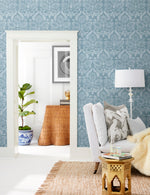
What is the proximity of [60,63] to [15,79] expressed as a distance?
6.37 ft

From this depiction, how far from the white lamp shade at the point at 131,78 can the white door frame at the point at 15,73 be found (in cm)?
82

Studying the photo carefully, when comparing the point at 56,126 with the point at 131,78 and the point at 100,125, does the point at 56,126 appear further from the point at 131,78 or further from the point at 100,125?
the point at 100,125

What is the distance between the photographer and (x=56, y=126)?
21.4 feet

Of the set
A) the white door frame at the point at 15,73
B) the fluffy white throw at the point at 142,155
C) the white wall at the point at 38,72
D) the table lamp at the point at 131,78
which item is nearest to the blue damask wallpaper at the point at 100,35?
the white door frame at the point at 15,73

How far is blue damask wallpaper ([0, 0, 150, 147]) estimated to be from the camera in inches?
196

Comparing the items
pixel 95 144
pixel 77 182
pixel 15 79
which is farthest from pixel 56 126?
pixel 77 182

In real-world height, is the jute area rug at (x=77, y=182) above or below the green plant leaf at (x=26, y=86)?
below

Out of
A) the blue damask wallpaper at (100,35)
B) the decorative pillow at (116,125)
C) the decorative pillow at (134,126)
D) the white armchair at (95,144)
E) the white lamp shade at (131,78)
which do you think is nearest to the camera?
the white armchair at (95,144)

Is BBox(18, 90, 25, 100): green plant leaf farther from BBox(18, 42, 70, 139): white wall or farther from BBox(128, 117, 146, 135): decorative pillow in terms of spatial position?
BBox(128, 117, 146, 135): decorative pillow

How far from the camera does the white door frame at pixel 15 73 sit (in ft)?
16.5

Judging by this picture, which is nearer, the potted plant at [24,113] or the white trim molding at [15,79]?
the white trim molding at [15,79]

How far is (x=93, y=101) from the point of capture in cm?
502

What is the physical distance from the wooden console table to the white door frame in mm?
1382

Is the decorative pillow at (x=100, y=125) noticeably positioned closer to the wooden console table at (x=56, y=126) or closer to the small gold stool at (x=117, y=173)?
the small gold stool at (x=117, y=173)
